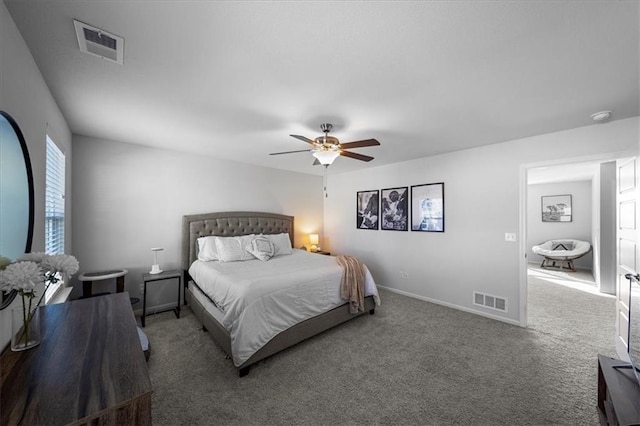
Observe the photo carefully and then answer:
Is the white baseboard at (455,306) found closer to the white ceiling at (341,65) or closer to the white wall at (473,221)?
the white wall at (473,221)

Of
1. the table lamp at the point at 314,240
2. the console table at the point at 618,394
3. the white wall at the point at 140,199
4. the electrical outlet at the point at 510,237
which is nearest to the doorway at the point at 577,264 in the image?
the electrical outlet at the point at 510,237

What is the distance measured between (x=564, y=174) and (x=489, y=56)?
6392 millimetres

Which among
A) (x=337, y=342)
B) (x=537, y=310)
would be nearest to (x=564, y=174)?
(x=537, y=310)

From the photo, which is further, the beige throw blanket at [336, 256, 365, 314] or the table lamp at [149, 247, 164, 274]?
the table lamp at [149, 247, 164, 274]

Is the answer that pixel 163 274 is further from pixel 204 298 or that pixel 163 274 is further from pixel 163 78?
pixel 163 78

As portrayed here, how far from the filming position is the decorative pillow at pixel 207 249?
3.82 metres

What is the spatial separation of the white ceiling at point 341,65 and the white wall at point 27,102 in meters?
0.10

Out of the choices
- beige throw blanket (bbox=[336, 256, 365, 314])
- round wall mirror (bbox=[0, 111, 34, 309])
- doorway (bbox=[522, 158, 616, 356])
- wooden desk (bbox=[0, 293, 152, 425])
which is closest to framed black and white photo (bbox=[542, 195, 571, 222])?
doorway (bbox=[522, 158, 616, 356])

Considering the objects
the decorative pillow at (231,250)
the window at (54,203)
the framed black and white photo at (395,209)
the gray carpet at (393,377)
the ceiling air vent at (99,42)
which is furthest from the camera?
the framed black and white photo at (395,209)

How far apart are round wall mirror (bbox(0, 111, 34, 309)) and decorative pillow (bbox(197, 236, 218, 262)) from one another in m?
2.39

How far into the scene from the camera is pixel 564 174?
5.96 m

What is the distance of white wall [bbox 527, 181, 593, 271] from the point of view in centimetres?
678

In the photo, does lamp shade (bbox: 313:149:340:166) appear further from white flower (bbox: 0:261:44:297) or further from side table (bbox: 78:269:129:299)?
side table (bbox: 78:269:129:299)

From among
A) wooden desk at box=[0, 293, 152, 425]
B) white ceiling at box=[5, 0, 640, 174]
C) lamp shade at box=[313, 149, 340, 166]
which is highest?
white ceiling at box=[5, 0, 640, 174]
